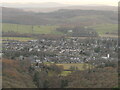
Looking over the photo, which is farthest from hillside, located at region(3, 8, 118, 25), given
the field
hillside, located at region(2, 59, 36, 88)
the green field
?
hillside, located at region(2, 59, 36, 88)

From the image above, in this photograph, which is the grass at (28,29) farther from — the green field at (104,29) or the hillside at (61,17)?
the green field at (104,29)

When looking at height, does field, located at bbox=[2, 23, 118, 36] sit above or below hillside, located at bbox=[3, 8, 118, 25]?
below

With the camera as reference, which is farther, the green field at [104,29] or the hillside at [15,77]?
the green field at [104,29]

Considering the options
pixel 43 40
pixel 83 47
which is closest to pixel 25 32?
pixel 43 40

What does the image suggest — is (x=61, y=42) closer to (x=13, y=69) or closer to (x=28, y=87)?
(x=13, y=69)

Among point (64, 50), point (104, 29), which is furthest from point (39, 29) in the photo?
point (64, 50)

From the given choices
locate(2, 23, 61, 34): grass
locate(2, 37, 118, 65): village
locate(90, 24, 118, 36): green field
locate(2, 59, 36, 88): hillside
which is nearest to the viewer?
locate(2, 59, 36, 88): hillside

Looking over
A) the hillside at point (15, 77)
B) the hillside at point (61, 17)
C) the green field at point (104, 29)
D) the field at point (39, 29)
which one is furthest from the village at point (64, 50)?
the hillside at point (61, 17)

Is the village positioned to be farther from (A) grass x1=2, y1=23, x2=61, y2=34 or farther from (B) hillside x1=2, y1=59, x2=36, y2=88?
(B) hillside x1=2, y1=59, x2=36, y2=88
